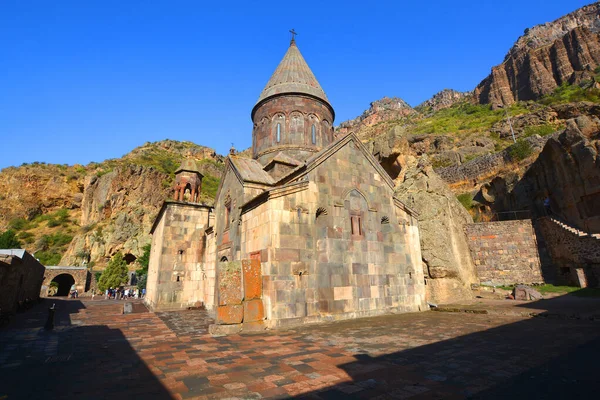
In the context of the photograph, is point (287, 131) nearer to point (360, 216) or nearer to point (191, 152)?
point (360, 216)

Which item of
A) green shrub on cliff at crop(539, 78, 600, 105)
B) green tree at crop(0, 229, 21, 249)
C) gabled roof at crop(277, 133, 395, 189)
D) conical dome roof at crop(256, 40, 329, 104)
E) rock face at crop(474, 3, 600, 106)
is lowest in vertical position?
gabled roof at crop(277, 133, 395, 189)

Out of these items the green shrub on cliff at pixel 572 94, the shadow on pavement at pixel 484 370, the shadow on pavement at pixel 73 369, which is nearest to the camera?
the shadow on pavement at pixel 484 370

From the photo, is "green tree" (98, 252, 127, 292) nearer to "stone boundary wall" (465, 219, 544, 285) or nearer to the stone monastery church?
the stone monastery church

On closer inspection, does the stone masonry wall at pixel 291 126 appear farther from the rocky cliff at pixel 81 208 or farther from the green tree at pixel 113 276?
the rocky cliff at pixel 81 208

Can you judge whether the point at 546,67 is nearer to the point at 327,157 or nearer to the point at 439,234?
the point at 439,234

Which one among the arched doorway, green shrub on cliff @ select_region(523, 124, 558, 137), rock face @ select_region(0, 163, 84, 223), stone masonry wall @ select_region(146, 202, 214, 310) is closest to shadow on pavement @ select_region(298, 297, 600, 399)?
stone masonry wall @ select_region(146, 202, 214, 310)

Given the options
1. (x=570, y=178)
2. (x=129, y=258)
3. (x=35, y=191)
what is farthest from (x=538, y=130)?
(x=35, y=191)

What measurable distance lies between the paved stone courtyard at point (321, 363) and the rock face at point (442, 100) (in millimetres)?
90586

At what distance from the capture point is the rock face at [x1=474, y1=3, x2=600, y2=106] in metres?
48.9

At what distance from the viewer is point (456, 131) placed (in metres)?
45.2

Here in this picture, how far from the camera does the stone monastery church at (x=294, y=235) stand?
7586 millimetres

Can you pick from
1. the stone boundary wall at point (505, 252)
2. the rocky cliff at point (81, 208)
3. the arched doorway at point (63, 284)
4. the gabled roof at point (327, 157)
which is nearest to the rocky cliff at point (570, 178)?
the stone boundary wall at point (505, 252)

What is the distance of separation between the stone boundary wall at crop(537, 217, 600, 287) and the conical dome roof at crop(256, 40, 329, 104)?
13.4 m

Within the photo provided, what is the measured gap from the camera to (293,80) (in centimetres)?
1457
